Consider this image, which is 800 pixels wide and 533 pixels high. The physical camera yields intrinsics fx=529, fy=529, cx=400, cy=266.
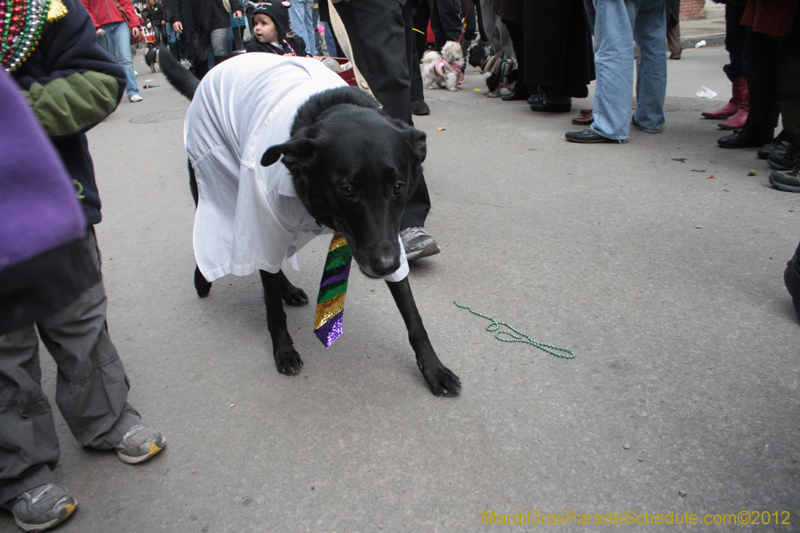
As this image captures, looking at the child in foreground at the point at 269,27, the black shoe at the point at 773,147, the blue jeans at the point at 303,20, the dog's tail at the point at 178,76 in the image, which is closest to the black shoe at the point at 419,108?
the child in foreground at the point at 269,27

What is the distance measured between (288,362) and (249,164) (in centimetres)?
86

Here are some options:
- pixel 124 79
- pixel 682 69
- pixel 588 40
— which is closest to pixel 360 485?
pixel 124 79

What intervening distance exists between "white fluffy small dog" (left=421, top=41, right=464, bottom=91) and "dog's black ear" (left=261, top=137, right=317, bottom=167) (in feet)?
24.4

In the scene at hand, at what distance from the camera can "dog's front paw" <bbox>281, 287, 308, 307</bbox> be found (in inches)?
114

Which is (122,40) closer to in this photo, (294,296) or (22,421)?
(294,296)

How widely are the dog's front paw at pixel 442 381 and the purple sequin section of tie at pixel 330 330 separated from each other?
1.41 ft

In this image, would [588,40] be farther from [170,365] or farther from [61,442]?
[61,442]

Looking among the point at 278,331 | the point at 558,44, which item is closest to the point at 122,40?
the point at 558,44

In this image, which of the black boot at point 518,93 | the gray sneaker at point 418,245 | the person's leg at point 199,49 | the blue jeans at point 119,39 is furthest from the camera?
the blue jeans at point 119,39

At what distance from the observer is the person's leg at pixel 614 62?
4.70 metres

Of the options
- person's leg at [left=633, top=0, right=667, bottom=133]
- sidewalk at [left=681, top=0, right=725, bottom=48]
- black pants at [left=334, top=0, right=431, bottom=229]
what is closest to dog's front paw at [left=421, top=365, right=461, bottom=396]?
black pants at [left=334, top=0, right=431, bottom=229]

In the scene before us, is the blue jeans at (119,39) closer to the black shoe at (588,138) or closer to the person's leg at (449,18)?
the person's leg at (449,18)

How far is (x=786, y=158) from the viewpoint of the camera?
3.87 meters

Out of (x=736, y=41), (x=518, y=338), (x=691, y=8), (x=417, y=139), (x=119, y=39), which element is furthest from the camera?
(x=691, y=8)
